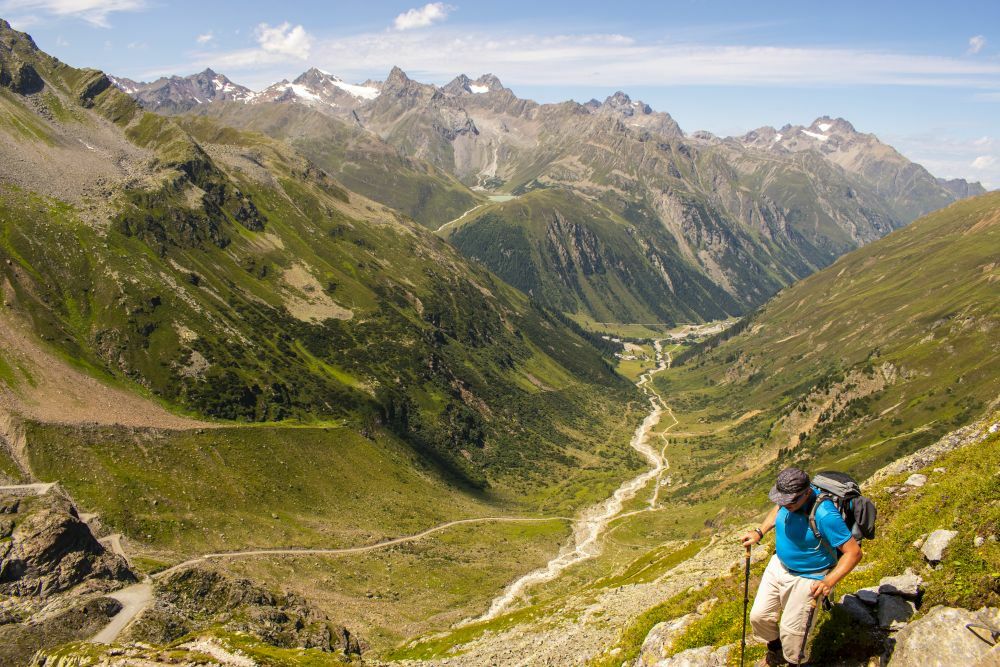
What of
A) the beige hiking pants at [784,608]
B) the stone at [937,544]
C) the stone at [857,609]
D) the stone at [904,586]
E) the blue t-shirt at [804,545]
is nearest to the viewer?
the blue t-shirt at [804,545]

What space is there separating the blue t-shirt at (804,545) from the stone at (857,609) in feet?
8.55

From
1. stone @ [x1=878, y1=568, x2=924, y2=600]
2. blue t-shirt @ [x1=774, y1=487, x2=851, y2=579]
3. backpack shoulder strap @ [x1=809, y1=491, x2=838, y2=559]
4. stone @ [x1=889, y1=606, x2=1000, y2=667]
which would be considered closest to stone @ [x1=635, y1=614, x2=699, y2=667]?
stone @ [x1=878, y1=568, x2=924, y2=600]

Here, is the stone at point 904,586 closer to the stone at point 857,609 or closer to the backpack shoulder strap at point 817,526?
the stone at point 857,609

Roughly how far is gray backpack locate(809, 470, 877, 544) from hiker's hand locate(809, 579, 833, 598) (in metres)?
1.26

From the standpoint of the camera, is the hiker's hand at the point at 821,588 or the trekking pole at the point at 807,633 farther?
the trekking pole at the point at 807,633

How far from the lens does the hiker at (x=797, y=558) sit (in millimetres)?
18328

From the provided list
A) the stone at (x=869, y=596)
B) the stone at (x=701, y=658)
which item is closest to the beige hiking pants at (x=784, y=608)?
the stone at (x=869, y=596)

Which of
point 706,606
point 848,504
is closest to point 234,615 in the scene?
point 706,606

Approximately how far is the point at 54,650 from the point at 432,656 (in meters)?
45.2

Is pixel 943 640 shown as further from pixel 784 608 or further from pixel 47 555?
pixel 47 555

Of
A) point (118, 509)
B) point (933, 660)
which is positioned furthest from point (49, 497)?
point (933, 660)

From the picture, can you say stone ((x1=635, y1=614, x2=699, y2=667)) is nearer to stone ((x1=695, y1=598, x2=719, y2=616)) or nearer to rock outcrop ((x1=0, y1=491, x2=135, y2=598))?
stone ((x1=695, y1=598, x2=719, y2=616))

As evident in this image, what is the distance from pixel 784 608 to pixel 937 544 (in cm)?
723

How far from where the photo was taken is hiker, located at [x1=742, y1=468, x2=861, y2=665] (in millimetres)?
18328
